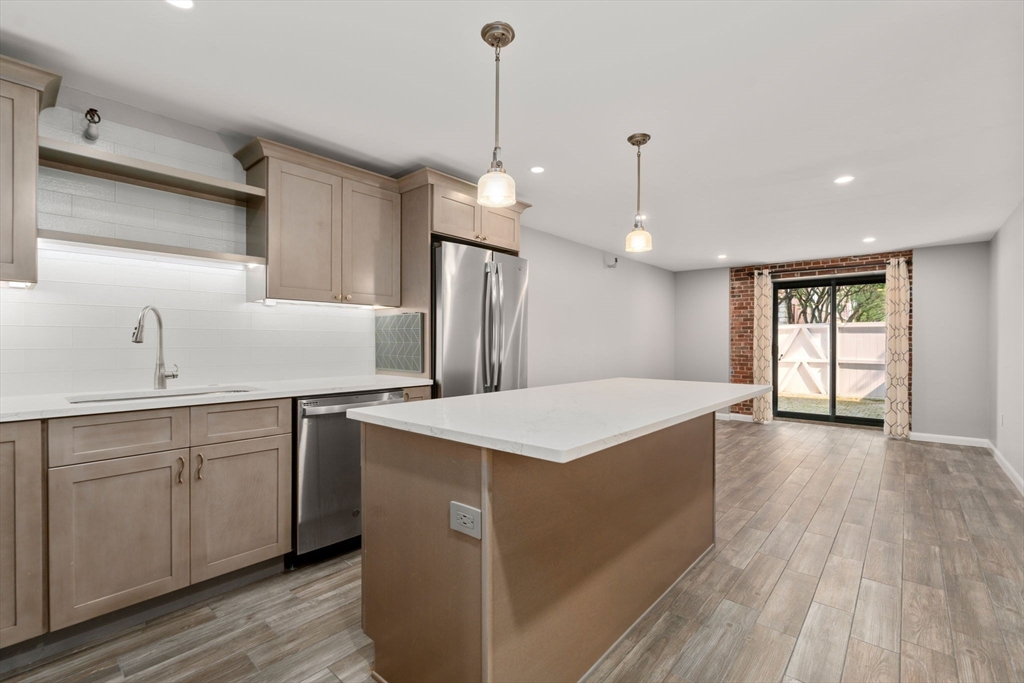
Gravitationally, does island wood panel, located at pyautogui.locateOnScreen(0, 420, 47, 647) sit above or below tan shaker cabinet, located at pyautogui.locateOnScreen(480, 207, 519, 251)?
below

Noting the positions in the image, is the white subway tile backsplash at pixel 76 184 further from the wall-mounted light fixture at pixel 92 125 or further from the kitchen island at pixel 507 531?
the kitchen island at pixel 507 531

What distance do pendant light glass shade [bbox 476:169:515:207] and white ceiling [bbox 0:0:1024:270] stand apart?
1.94ft

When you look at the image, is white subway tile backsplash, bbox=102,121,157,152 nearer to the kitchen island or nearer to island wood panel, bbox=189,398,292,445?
island wood panel, bbox=189,398,292,445

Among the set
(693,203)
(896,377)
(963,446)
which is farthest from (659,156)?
(963,446)

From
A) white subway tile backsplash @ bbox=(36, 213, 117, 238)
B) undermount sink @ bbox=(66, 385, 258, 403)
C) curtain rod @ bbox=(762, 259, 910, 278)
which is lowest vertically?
undermount sink @ bbox=(66, 385, 258, 403)

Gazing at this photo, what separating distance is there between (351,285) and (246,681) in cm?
213

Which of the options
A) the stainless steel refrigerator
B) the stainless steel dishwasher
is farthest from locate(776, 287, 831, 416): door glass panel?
the stainless steel dishwasher

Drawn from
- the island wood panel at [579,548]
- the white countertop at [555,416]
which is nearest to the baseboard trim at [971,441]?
the white countertop at [555,416]

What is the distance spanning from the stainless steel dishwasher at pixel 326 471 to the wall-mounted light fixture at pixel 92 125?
1.61 meters

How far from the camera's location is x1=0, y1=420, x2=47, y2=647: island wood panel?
1.76 meters

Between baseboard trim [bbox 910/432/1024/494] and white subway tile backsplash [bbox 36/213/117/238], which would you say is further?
baseboard trim [bbox 910/432/1024/494]

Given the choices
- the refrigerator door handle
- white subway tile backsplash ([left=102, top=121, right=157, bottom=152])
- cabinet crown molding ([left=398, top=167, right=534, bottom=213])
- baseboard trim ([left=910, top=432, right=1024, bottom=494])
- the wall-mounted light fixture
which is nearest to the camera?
the wall-mounted light fixture

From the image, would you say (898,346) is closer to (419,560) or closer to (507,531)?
(507,531)

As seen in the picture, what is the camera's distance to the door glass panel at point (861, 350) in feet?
21.1
